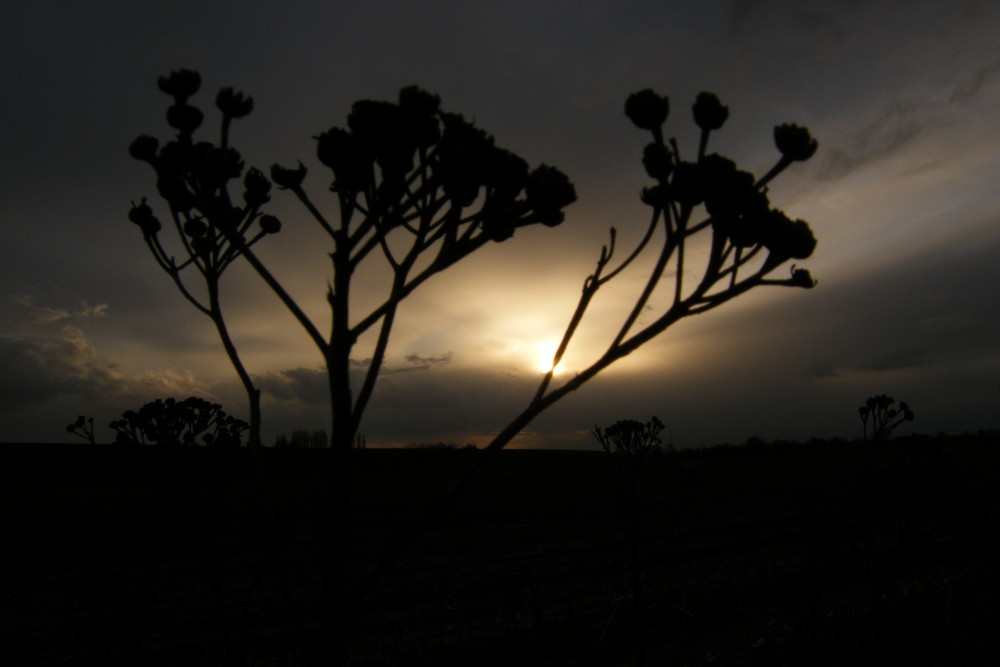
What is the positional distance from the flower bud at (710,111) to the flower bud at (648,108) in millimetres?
104

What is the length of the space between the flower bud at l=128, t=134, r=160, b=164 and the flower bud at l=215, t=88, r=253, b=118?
0.88 feet

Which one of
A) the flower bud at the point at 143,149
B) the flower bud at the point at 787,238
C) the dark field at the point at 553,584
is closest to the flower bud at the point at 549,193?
the flower bud at the point at 787,238

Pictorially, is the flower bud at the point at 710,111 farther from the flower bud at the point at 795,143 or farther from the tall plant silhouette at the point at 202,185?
the tall plant silhouette at the point at 202,185

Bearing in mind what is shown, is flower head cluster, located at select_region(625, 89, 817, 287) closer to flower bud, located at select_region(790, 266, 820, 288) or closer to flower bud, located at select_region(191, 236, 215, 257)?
flower bud, located at select_region(790, 266, 820, 288)

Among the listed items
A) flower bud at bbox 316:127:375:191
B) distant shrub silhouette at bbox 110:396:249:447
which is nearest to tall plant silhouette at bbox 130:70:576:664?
flower bud at bbox 316:127:375:191

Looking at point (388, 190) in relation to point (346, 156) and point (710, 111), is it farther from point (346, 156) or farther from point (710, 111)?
point (710, 111)

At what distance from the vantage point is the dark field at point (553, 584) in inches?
165

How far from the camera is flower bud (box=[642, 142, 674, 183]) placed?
202 centimetres

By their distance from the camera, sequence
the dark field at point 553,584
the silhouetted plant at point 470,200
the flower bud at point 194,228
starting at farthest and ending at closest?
the dark field at point 553,584 < the flower bud at point 194,228 < the silhouetted plant at point 470,200

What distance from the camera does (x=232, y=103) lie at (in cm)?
232

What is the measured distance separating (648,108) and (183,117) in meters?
1.56

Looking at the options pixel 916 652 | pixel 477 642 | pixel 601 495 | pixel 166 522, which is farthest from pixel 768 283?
pixel 601 495

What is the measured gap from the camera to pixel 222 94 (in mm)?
2283

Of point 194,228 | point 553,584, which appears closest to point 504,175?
point 194,228
